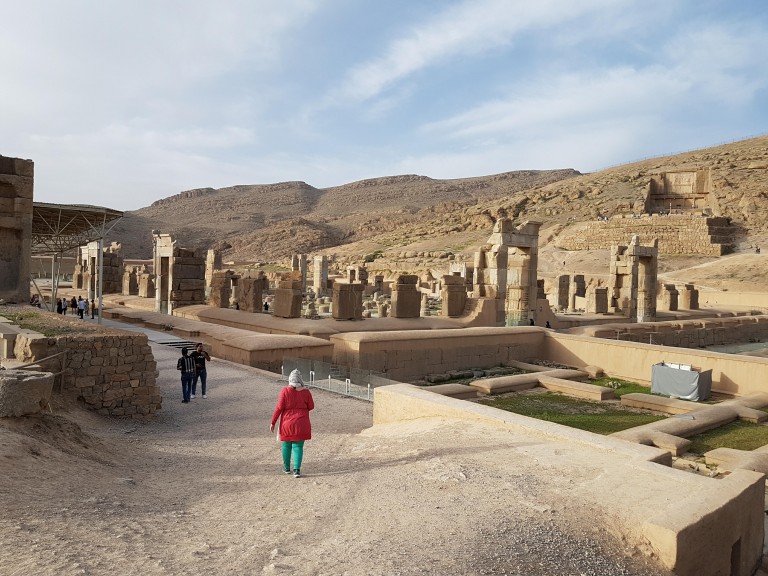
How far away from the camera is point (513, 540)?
13.1 feet

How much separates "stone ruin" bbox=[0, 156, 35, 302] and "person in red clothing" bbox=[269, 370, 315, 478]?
1152 cm

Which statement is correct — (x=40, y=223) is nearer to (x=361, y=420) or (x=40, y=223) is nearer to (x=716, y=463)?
(x=361, y=420)

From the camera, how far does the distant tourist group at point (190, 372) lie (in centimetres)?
916

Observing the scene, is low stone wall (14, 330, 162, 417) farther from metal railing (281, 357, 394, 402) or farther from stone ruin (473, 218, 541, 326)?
stone ruin (473, 218, 541, 326)

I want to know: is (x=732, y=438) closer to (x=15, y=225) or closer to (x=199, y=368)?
(x=199, y=368)

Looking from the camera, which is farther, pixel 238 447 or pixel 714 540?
pixel 238 447

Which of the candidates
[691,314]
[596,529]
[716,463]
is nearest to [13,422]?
[596,529]

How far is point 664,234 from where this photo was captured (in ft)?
160

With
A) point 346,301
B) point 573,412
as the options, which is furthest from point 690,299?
point 573,412

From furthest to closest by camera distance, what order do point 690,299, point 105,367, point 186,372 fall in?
point 690,299, point 186,372, point 105,367

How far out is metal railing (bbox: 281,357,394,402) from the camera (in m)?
10.3

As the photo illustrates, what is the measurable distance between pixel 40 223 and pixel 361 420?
14.4m

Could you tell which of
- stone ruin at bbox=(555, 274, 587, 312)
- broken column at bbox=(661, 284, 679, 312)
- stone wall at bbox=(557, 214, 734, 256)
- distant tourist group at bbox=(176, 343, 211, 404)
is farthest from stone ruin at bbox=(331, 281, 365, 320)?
stone wall at bbox=(557, 214, 734, 256)

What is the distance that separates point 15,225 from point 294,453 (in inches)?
476
